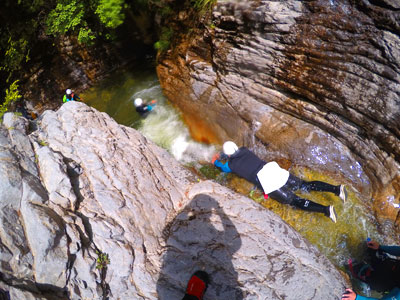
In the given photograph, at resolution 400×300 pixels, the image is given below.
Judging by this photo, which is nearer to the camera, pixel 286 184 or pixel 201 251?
pixel 201 251

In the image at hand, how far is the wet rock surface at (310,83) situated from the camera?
4594mm

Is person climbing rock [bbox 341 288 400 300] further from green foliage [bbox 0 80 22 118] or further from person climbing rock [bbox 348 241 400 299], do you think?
green foliage [bbox 0 80 22 118]

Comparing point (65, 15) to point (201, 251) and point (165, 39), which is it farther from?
point (201, 251)

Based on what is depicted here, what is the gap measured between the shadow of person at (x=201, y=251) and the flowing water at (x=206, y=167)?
179 centimetres

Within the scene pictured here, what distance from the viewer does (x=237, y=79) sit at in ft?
21.6

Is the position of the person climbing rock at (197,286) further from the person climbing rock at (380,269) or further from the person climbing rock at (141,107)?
the person climbing rock at (141,107)

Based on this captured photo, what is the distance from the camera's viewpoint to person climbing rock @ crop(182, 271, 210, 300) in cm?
376

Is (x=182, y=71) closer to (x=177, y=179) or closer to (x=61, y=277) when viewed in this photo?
(x=177, y=179)

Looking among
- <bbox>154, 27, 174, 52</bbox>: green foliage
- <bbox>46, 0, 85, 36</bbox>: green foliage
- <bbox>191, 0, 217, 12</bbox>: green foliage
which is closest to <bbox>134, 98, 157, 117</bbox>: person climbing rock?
<bbox>154, 27, 174, 52</bbox>: green foliage

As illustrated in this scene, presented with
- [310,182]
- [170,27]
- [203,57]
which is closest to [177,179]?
[310,182]

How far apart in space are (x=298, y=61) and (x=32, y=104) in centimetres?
924

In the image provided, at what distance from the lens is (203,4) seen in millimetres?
6613

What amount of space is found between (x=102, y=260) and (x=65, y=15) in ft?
25.3

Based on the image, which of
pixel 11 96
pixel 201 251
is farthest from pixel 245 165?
pixel 11 96
